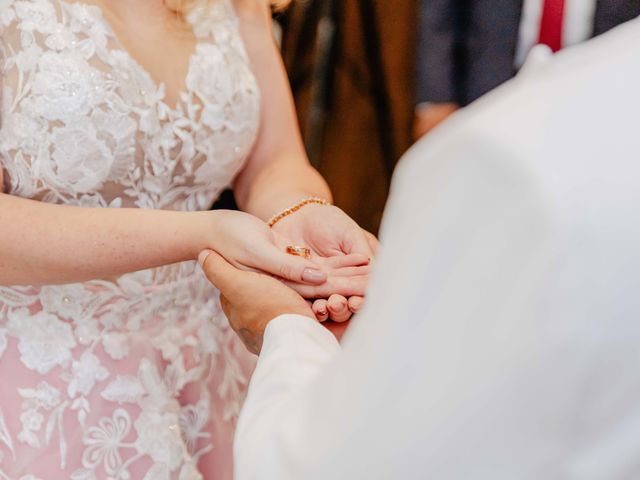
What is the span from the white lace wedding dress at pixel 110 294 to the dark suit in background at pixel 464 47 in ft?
2.33

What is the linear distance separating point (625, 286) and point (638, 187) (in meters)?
0.05

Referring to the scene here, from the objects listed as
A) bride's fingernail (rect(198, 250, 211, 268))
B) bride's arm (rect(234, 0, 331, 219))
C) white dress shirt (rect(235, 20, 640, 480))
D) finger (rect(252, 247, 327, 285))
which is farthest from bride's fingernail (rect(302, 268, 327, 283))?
white dress shirt (rect(235, 20, 640, 480))

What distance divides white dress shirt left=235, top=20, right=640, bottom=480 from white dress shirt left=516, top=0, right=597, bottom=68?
1.36 metres

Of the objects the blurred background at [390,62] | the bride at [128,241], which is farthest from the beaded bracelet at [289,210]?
the blurred background at [390,62]

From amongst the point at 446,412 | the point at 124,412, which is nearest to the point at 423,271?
the point at 446,412

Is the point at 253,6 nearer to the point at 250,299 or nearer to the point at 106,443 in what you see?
the point at 250,299

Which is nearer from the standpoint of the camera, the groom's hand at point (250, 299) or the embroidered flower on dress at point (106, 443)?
the groom's hand at point (250, 299)

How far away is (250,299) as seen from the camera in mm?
1056

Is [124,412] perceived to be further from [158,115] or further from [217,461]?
[158,115]

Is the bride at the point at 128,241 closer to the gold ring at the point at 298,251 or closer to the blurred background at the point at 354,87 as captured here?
the gold ring at the point at 298,251

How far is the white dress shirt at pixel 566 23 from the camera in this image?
1845mm

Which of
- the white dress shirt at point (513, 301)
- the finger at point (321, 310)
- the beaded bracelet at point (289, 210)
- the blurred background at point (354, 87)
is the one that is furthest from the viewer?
A: the blurred background at point (354, 87)

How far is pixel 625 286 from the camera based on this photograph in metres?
0.50

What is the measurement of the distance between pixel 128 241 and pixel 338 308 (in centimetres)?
27
